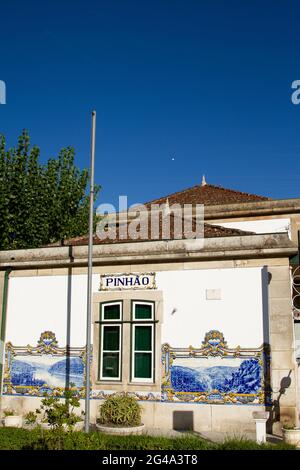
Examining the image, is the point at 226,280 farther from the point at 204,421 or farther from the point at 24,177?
the point at 24,177

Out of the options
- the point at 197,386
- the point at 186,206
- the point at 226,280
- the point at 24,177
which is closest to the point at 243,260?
the point at 226,280

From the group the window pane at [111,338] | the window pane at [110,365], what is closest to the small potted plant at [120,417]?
the window pane at [110,365]

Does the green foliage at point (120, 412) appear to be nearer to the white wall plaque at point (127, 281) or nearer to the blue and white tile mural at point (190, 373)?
the blue and white tile mural at point (190, 373)

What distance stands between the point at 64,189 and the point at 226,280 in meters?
12.4

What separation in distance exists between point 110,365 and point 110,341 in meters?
0.60

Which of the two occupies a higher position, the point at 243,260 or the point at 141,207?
the point at 141,207

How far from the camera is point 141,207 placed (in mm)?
23094

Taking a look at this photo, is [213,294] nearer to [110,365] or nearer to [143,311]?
[143,311]

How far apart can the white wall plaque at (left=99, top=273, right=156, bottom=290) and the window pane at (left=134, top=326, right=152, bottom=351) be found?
1054 millimetres

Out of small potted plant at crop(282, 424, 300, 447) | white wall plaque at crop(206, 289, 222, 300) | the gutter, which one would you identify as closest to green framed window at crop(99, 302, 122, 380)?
the gutter

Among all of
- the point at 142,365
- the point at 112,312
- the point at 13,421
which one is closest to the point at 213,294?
the point at 142,365

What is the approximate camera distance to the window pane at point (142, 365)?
12086 millimetres

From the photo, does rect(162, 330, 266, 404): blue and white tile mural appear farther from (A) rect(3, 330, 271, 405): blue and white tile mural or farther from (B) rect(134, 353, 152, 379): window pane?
(B) rect(134, 353, 152, 379): window pane

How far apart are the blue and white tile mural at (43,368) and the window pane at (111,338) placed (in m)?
0.63
